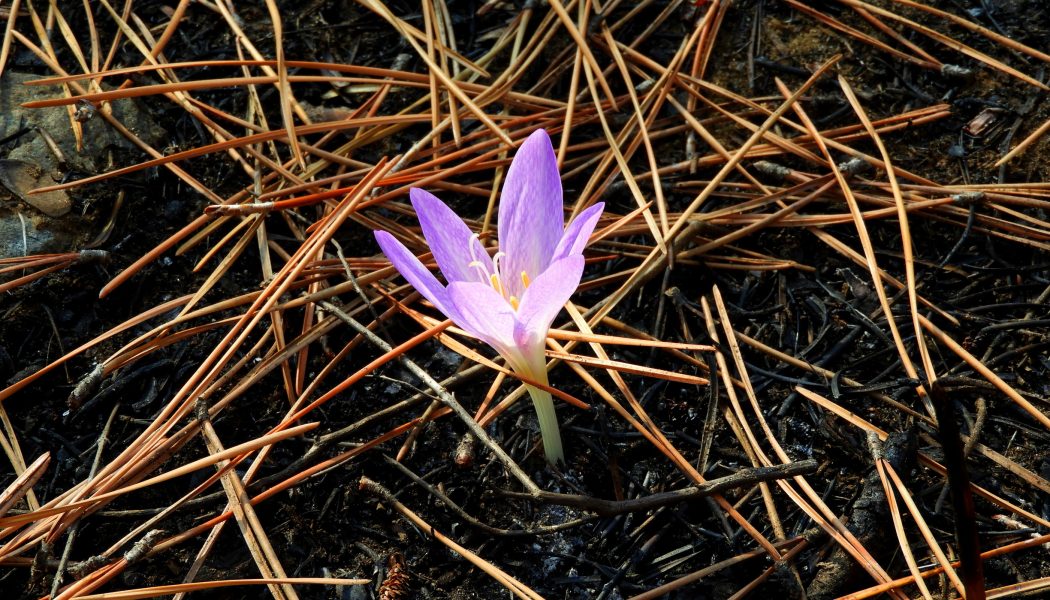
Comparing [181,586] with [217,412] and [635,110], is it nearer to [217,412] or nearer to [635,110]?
[217,412]

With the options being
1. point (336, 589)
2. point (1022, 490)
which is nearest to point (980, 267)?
point (1022, 490)

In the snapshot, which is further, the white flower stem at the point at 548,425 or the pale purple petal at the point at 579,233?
the white flower stem at the point at 548,425

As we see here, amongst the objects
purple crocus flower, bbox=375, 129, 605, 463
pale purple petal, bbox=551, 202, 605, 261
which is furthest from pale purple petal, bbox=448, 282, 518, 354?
pale purple petal, bbox=551, 202, 605, 261

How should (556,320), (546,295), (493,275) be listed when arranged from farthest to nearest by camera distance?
(556,320) → (493,275) → (546,295)

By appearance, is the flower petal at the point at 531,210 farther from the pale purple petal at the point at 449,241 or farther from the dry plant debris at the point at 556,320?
the dry plant debris at the point at 556,320

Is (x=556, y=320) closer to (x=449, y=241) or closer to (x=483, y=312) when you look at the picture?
(x=449, y=241)

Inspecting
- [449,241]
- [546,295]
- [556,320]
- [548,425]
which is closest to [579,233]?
[546,295]

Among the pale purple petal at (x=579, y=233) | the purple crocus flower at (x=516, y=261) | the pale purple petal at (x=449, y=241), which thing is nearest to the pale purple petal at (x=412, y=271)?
the purple crocus flower at (x=516, y=261)
